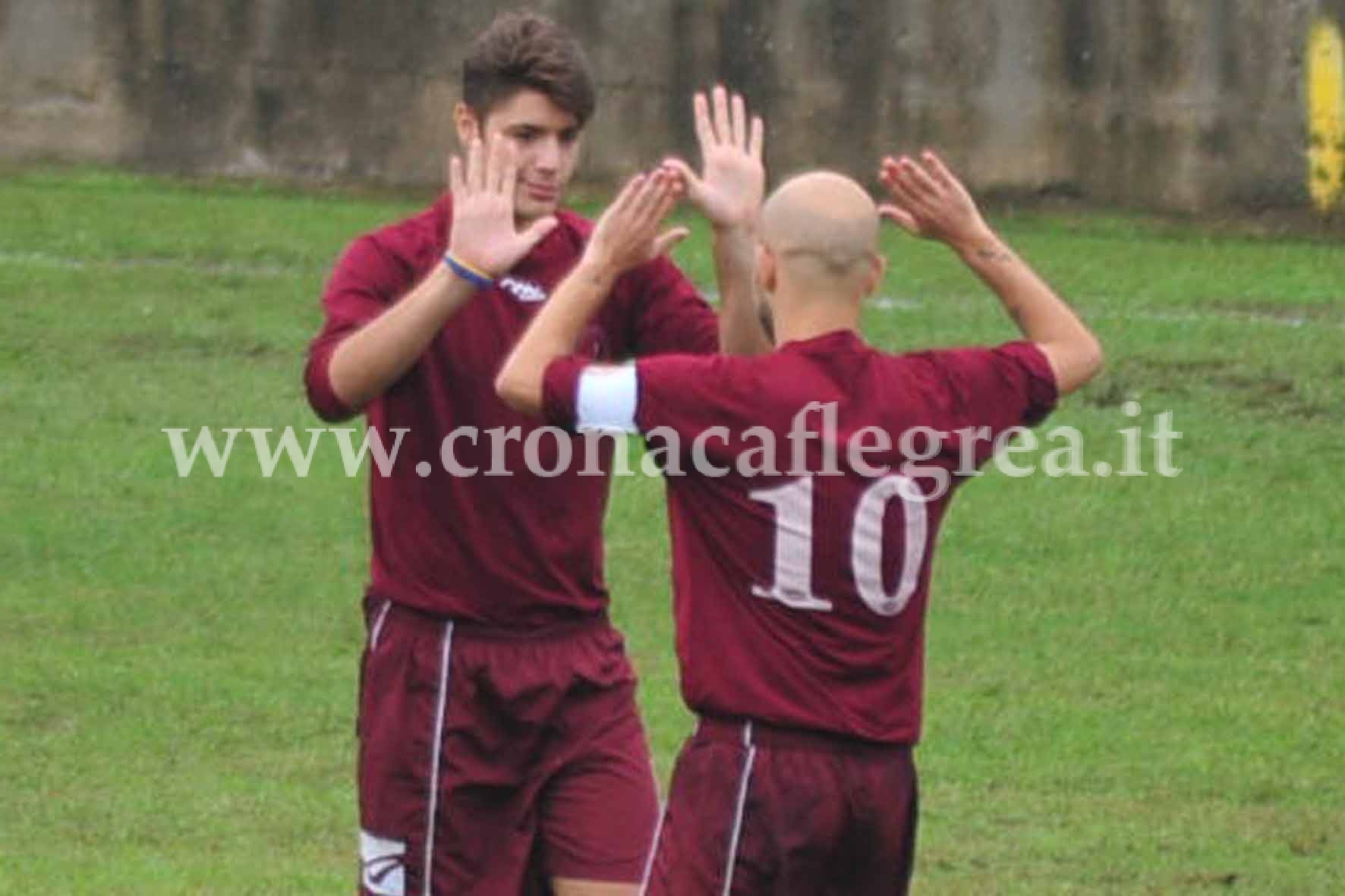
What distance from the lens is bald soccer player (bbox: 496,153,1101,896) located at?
655cm

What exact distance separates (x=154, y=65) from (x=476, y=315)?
50.2 feet

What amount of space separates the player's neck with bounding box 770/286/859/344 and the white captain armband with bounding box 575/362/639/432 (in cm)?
30

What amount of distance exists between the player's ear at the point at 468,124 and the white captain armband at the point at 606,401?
99 cm

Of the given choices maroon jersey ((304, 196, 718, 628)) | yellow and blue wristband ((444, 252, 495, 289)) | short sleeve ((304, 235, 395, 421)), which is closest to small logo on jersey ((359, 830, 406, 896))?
A: maroon jersey ((304, 196, 718, 628))

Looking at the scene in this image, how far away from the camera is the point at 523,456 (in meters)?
7.39

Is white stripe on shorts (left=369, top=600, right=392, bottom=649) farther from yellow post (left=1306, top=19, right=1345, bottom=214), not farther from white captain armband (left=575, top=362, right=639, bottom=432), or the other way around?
yellow post (left=1306, top=19, right=1345, bottom=214)

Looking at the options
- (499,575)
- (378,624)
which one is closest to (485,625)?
(499,575)

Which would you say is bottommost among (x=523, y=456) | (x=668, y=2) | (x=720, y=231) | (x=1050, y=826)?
(x=1050, y=826)

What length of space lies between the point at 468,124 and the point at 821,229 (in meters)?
1.21

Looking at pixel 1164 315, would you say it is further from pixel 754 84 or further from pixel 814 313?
pixel 814 313

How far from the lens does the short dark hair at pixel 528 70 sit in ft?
24.2

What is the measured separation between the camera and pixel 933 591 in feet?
45.9

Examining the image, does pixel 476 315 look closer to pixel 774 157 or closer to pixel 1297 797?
pixel 1297 797

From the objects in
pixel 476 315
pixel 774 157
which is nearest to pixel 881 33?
pixel 774 157
